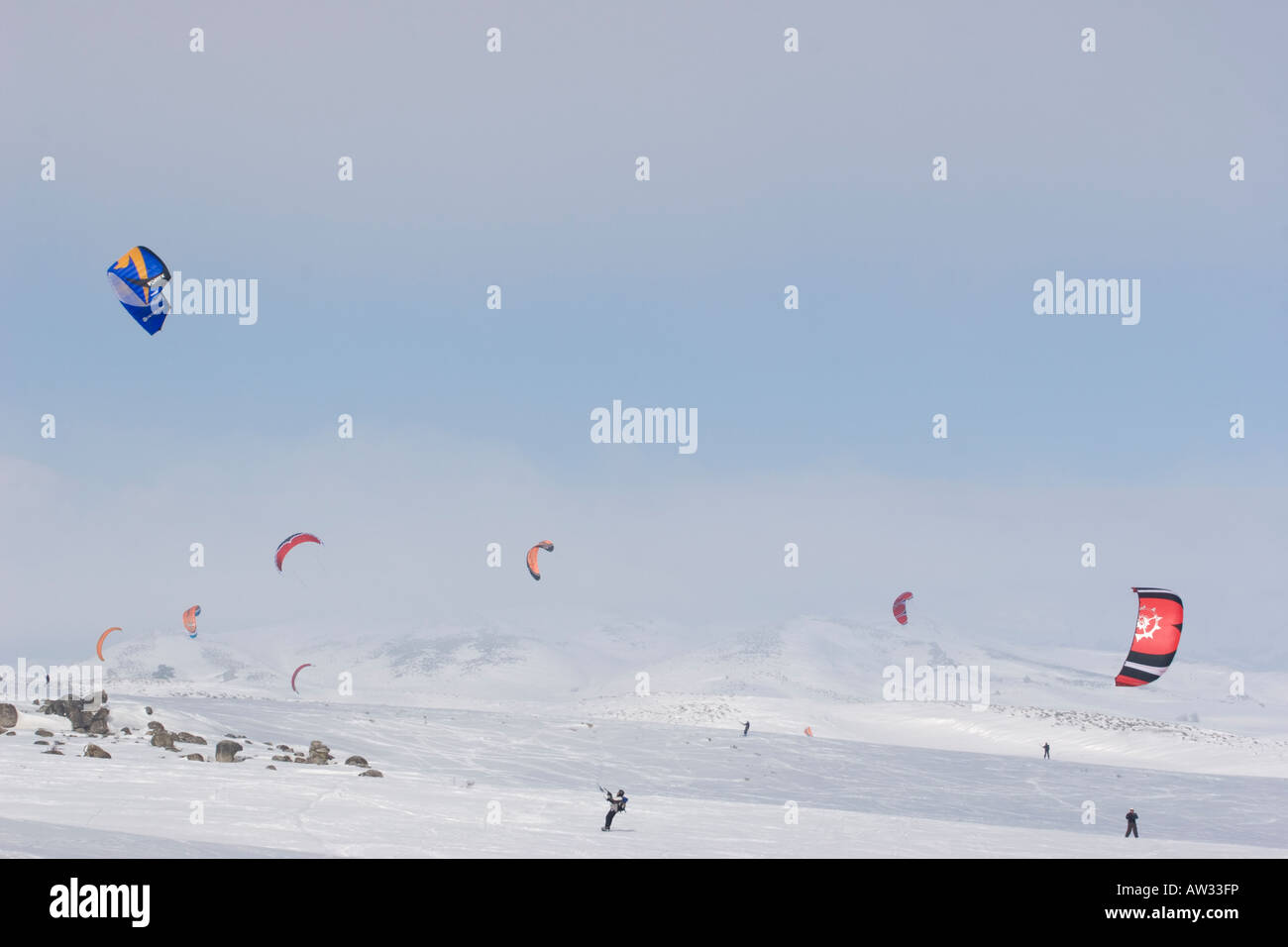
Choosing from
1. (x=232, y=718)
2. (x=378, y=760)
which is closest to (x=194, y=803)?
(x=378, y=760)

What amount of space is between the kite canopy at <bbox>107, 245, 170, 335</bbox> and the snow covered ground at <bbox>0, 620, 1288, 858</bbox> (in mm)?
12222

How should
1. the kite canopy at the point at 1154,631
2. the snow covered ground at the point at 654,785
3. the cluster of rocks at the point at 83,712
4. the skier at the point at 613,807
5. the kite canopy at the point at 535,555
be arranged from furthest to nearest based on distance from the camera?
the kite canopy at the point at 535,555 < the cluster of rocks at the point at 83,712 < the kite canopy at the point at 1154,631 < the skier at the point at 613,807 < the snow covered ground at the point at 654,785

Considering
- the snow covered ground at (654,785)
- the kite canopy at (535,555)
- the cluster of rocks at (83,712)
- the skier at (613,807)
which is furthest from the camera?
the kite canopy at (535,555)

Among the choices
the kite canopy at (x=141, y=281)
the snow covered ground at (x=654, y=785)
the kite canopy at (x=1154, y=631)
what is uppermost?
the kite canopy at (x=141, y=281)

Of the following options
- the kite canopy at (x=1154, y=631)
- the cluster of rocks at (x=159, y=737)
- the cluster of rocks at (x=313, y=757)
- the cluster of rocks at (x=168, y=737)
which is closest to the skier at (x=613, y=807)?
the cluster of rocks at (x=159, y=737)

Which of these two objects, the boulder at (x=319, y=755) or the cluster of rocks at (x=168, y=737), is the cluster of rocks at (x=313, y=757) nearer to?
the boulder at (x=319, y=755)

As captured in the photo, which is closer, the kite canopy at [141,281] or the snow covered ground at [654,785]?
the snow covered ground at [654,785]

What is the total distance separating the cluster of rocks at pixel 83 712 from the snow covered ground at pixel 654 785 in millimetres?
699

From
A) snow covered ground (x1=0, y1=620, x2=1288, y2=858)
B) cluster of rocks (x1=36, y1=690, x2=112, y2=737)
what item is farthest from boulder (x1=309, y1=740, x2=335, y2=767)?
cluster of rocks (x1=36, y1=690, x2=112, y2=737)

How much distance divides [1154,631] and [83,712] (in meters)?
31.9

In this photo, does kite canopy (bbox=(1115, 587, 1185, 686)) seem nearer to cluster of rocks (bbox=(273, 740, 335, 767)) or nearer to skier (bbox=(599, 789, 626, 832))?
skier (bbox=(599, 789, 626, 832))

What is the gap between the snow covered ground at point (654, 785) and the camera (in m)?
18.6

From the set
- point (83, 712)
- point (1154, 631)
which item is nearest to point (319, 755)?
point (83, 712)

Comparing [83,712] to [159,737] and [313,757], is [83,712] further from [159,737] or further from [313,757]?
[313,757]
